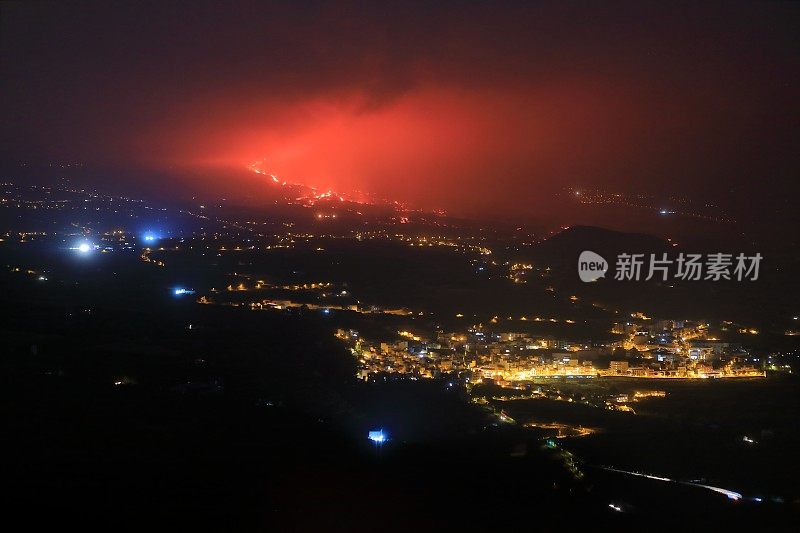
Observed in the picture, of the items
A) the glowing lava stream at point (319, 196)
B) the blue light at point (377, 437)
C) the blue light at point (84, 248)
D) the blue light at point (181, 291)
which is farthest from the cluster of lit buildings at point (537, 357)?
the glowing lava stream at point (319, 196)

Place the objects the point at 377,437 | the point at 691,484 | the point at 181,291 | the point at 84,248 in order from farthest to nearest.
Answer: the point at 84,248 → the point at 181,291 → the point at 377,437 → the point at 691,484

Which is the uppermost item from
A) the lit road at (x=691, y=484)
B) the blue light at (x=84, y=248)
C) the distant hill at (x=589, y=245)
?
the distant hill at (x=589, y=245)

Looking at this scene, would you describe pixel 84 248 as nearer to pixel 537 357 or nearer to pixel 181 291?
pixel 181 291

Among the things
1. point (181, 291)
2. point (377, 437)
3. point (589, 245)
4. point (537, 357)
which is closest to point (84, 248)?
point (181, 291)

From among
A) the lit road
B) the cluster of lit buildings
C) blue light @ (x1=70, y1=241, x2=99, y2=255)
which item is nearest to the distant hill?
the cluster of lit buildings

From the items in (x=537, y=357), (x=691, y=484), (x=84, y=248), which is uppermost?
(x=84, y=248)

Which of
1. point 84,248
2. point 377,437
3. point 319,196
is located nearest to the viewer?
point 377,437

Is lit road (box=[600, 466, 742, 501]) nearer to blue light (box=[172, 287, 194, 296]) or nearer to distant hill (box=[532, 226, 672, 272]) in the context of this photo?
blue light (box=[172, 287, 194, 296])

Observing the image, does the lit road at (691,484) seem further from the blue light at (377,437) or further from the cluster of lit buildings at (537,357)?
the cluster of lit buildings at (537,357)

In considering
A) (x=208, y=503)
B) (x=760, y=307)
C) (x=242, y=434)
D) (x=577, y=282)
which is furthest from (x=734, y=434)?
(x=577, y=282)
